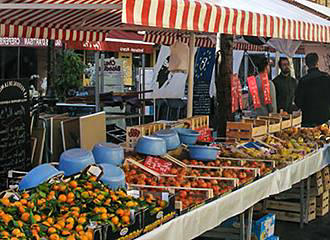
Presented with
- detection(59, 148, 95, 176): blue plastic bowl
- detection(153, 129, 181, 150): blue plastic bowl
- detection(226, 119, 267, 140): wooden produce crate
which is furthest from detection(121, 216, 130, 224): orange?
detection(226, 119, 267, 140): wooden produce crate

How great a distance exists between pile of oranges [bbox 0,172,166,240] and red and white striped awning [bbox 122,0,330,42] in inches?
40.3

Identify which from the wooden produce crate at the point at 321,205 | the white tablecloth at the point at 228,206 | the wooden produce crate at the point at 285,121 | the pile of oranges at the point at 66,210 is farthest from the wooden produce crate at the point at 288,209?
the pile of oranges at the point at 66,210

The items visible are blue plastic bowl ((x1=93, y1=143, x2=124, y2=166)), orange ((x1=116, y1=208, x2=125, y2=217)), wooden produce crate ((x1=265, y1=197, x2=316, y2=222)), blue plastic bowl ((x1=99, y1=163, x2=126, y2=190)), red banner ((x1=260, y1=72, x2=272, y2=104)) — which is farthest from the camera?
red banner ((x1=260, y1=72, x2=272, y2=104))

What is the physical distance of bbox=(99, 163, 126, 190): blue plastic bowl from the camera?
3.68 metres

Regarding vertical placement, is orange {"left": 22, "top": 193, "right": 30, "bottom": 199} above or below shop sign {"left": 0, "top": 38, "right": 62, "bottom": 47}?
below

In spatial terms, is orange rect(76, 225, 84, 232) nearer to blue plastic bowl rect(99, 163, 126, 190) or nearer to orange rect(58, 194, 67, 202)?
orange rect(58, 194, 67, 202)

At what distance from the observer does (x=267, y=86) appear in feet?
28.0

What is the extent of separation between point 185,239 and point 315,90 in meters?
5.20

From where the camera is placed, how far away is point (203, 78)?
35.5ft

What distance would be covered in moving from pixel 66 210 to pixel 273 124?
446 cm

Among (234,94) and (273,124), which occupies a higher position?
(234,94)

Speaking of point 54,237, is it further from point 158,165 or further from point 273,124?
point 273,124

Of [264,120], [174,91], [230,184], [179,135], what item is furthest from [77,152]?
[174,91]

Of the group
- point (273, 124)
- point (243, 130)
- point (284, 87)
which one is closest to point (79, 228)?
point (243, 130)
